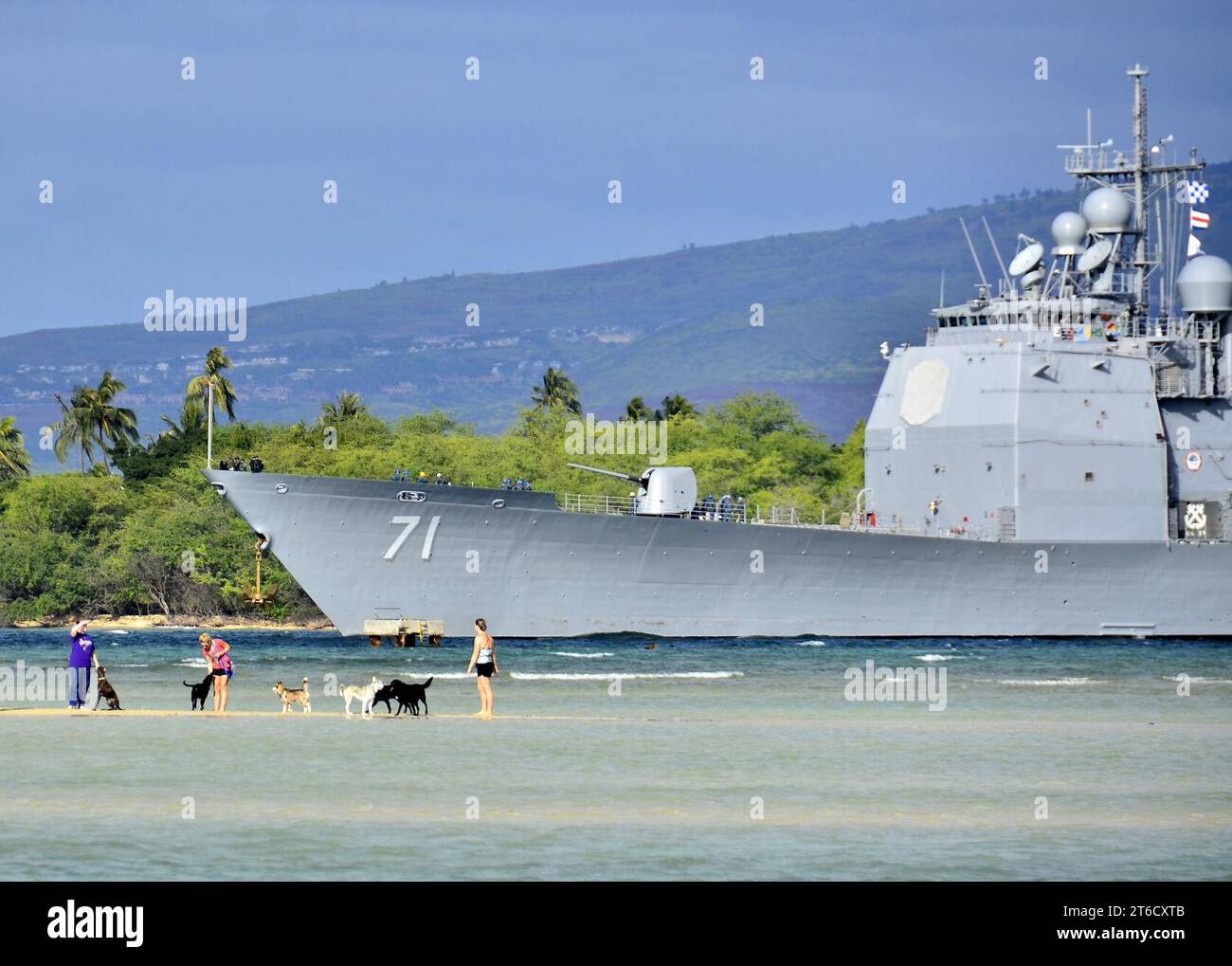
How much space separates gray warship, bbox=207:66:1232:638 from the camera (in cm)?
4809

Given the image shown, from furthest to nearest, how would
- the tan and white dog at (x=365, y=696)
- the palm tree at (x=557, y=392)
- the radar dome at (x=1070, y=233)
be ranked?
1. the palm tree at (x=557, y=392)
2. the radar dome at (x=1070, y=233)
3. the tan and white dog at (x=365, y=696)

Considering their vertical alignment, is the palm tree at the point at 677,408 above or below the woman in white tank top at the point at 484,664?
above

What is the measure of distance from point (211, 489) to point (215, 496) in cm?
34

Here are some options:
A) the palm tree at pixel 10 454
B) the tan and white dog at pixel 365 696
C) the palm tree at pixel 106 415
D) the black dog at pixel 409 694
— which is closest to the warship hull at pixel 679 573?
the tan and white dog at pixel 365 696

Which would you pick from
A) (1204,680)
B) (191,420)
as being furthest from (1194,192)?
(191,420)

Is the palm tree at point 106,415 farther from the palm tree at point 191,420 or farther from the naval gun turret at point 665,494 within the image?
the naval gun turret at point 665,494

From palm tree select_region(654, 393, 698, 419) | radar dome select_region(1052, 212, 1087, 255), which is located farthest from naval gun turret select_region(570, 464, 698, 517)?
palm tree select_region(654, 393, 698, 419)

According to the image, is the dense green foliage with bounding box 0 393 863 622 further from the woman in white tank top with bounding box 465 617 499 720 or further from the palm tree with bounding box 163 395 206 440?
the woman in white tank top with bounding box 465 617 499 720

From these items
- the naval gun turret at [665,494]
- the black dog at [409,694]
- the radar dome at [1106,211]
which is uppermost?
the radar dome at [1106,211]

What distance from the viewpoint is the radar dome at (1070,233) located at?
55.7 m

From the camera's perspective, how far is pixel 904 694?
3528cm

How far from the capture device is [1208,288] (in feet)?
184

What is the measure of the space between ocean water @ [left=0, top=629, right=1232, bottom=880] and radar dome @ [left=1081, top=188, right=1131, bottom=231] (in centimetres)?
2177

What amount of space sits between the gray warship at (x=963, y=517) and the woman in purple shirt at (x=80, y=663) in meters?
17.8
